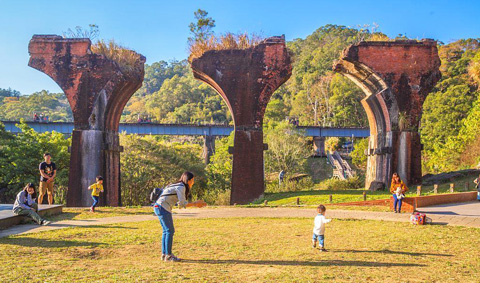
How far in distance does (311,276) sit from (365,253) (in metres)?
1.47

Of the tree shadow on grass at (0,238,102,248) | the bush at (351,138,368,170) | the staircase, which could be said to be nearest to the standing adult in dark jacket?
the tree shadow on grass at (0,238,102,248)

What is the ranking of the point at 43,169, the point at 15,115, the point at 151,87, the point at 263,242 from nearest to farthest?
1. the point at 263,242
2. the point at 43,169
3. the point at 15,115
4. the point at 151,87

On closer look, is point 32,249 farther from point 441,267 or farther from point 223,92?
point 223,92

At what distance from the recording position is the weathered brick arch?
55.5ft

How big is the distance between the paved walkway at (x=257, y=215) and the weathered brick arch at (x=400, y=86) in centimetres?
539

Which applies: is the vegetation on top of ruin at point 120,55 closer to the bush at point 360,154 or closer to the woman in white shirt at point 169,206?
the woman in white shirt at point 169,206

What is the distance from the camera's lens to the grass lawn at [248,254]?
4.85 metres

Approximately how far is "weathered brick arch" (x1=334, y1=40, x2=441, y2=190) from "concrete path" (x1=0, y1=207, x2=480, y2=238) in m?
7.23

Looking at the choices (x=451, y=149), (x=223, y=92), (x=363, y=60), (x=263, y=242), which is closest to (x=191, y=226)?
(x=263, y=242)

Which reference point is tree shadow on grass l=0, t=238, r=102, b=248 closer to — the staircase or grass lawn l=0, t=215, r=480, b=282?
grass lawn l=0, t=215, r=480, b=282

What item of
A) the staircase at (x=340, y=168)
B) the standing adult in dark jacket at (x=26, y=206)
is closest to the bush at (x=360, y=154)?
the staircase at (x=340, y=168)

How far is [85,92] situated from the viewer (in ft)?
53.3

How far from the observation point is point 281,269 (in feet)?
16.8

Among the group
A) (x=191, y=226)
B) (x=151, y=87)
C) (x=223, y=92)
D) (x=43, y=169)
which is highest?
(x=151, y=87)
